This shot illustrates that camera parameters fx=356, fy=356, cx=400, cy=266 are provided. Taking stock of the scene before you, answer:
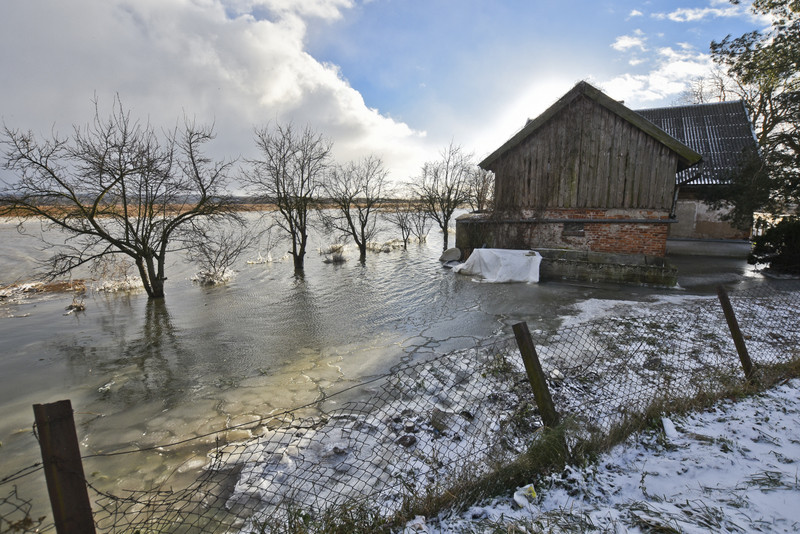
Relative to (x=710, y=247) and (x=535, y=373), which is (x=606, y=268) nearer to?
(x=535, y=373)

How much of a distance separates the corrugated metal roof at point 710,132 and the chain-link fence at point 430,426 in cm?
1335

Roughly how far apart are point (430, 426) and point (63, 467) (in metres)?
3.14

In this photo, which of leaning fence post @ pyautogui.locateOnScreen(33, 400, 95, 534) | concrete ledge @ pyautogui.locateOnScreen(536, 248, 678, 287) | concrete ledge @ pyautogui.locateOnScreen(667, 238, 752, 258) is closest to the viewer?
leaning fence post @ pyautogui.locateOnScreen(33, 400, 95, 534)

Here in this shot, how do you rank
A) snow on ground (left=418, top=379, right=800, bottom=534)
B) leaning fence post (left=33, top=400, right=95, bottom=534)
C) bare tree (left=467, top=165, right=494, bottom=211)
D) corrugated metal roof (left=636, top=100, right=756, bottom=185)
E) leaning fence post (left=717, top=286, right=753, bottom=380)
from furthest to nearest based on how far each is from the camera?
1. bare tree (left=467, top=165, right=494, bottom=211)
2. corrugated metal roof (left=636, top=100, right=756, bottom=185)
3. leaning fence post (left=717, top=286, right=753, bottom=380)
4. snow on ground (left=418, top=379, right=800, bottom=534)
5. leaning fence post (left=33, top=400, right=95, bottom=534)

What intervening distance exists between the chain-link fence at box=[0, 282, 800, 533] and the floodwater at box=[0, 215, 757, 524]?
0.46 m

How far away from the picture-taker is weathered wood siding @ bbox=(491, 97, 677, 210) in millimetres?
11398

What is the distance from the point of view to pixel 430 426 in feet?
13.3

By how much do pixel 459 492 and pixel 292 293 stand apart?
35.0 feet

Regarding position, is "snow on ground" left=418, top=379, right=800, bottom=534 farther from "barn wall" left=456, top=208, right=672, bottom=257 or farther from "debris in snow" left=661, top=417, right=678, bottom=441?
"barn wall" left=456, top=208, right=672, bottom=257

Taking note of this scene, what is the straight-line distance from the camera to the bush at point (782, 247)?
11.5m

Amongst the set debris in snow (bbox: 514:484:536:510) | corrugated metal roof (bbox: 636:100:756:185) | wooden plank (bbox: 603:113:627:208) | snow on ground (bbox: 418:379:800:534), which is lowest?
debris in snow (bbox: 514:484:536:510)

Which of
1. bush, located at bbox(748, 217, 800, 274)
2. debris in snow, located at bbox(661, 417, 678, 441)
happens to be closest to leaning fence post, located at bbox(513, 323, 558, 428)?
debris in snow, located at bbox(661, 417, 678, 441)

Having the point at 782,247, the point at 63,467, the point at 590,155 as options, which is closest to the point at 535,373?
the point at 63,467

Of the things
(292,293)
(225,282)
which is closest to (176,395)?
(292,293)
